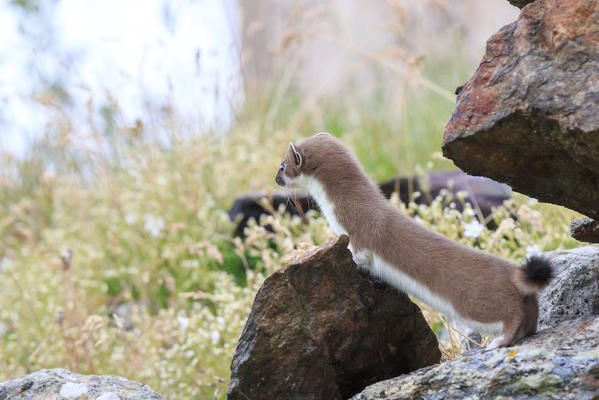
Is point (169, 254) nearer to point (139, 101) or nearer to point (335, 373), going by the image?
point (139, 101)

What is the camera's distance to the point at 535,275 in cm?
283

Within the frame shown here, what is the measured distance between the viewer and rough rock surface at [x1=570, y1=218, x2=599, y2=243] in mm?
3438

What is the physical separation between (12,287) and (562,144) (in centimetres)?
626

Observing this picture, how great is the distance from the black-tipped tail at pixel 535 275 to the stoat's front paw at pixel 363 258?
0.72 meters

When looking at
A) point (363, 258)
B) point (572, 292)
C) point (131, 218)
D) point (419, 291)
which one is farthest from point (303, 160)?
point (131, 218)

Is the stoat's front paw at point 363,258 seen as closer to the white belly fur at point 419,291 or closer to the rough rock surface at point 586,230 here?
the white belly fur at point 419,291

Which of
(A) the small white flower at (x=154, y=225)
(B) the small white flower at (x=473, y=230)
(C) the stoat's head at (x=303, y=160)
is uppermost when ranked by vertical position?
(A) the small white flower at (x=154, y=225)

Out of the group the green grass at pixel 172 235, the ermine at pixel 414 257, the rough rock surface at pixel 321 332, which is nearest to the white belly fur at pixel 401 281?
the ermine at pixel 414 257

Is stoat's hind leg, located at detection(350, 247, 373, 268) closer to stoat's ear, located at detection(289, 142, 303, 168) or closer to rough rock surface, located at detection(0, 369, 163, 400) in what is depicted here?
stoat's ear, located at detection(289, 142, 303, 168)

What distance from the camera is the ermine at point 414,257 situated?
2.95 m

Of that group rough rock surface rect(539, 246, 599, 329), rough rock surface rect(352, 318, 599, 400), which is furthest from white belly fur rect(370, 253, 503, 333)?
rough rock surface rect(539, 246, 599, 329)

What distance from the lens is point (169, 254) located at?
6520 mm

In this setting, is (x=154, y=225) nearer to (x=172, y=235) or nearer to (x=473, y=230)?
(x=172, y=235)

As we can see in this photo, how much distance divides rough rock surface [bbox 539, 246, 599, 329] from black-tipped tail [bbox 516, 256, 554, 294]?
20.6 inches
